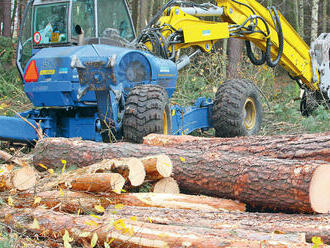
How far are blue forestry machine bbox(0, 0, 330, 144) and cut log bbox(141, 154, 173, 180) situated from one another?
58.9 inches

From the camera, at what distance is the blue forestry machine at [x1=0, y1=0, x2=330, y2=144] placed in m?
6.26

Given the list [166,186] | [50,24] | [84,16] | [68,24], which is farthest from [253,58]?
[166,186]

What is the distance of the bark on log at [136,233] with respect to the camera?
3.22 metres

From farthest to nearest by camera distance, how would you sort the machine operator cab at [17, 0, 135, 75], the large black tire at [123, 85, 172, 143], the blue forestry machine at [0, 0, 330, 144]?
the machine operator cab at [17, 0, 135, 75] < the blue forestry machine at [0, 0, 330, 144] < the large black tire at [123, 85, 172, 143]

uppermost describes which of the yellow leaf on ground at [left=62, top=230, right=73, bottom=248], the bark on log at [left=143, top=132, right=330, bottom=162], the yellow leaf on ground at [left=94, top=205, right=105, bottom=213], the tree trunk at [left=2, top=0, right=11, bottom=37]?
the tree trunk at [left=2, top=0, right=11, bottom=37]

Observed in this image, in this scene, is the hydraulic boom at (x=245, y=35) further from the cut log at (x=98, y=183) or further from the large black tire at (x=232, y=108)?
the cut log at (x=98, y=183)

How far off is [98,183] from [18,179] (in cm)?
77

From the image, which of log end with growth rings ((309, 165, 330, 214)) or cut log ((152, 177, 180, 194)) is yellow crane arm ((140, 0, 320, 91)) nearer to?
cut log ((152, 177, 180, 194))

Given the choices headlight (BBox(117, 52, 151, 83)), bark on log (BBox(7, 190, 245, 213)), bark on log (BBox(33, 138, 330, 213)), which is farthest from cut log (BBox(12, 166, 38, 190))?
headlight (BBox(117, 52, 151, 83))

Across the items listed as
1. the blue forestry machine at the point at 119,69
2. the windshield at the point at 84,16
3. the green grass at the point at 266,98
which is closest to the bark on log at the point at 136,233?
the blue forestry machine at the point at 119,69

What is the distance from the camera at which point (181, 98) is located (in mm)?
10633

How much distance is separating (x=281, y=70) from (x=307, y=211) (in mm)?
17862

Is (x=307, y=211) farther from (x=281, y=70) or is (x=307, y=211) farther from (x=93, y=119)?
(x=281, y=70)

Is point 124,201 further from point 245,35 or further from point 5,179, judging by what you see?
point 245,35
